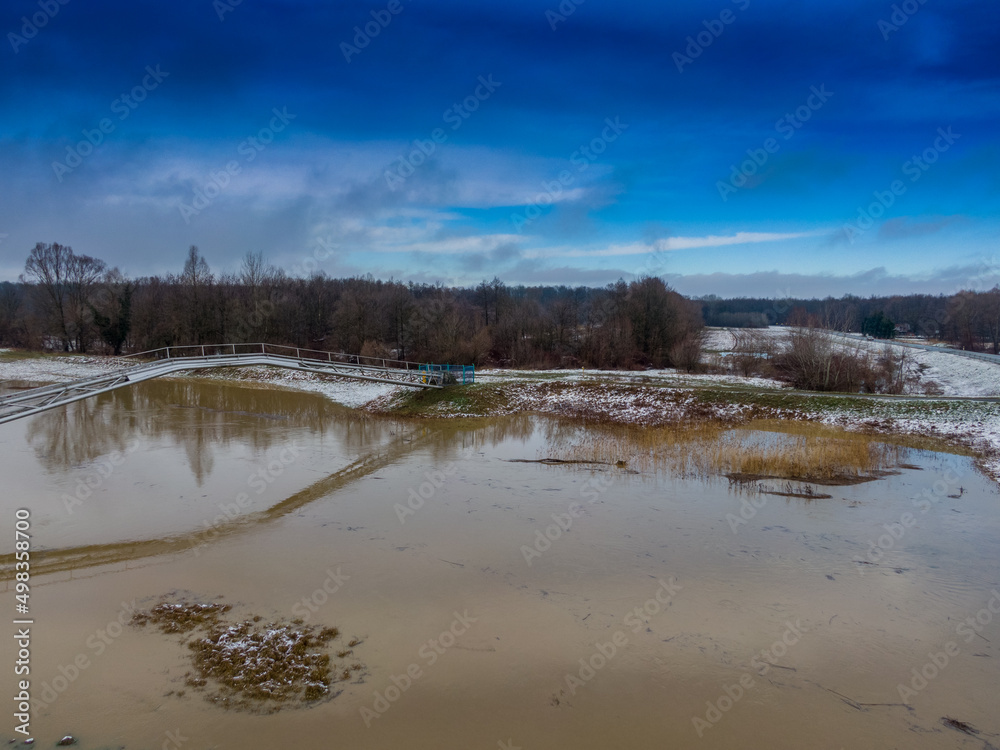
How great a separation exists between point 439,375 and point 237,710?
76.9 ft

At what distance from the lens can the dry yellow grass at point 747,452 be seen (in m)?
16.5

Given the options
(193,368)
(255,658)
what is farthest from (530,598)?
(193,368)

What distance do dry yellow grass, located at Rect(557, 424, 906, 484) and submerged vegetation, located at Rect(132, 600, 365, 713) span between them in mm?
11521

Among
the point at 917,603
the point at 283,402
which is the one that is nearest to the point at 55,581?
the point at 917,603

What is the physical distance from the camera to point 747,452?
1847cm

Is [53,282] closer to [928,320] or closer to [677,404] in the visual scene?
[677,404]

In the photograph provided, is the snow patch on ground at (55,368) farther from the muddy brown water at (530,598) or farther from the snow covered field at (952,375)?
the snow covered field at (952,375)

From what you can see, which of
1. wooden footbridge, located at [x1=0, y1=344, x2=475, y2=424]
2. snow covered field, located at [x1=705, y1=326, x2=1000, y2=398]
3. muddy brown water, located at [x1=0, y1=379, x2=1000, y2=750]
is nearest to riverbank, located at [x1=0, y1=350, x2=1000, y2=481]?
wooden footbridge, located at [x1=0, y1=344, x2=475, y2=424]

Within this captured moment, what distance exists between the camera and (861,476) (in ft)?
52.4

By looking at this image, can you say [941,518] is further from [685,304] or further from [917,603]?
[685,304]

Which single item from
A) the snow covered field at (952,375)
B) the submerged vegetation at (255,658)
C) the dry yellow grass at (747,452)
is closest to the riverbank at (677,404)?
the dry yellow grass at (747,452)

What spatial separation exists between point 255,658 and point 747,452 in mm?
15918

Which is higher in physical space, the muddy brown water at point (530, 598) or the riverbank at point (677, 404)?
the riverbank at point (677, 404)

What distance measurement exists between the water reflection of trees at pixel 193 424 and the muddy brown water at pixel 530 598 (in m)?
1.46
